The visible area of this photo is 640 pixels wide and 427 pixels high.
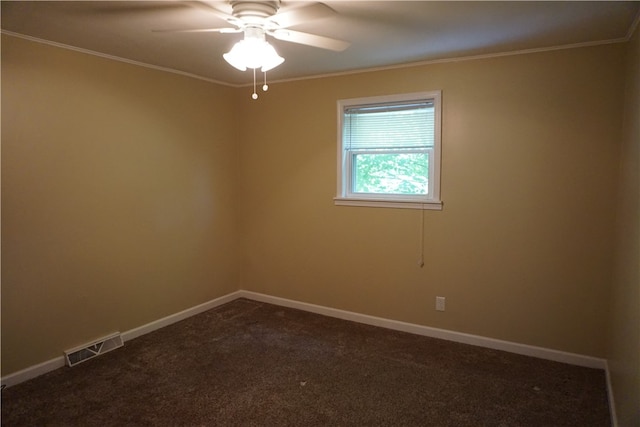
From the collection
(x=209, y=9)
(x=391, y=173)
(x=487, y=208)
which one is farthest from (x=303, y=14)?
(x=487, y=208)

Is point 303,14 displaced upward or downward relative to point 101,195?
upward

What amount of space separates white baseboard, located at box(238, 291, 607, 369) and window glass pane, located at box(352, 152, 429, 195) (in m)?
1.19

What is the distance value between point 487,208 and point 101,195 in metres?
3.05

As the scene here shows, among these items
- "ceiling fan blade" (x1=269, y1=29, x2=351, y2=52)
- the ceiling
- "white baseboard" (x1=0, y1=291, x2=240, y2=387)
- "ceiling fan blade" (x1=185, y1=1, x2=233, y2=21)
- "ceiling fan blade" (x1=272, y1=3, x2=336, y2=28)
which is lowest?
"white baseboard" (x1=0, y1=291, x2=240, y2=387)

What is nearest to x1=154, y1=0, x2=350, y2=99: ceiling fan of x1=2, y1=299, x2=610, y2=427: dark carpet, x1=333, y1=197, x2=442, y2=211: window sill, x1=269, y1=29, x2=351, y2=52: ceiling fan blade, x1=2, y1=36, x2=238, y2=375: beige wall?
x1=269, y1=29, x2=351, y2=52: ceiling fan blade

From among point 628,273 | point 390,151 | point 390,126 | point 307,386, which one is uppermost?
point 390,126

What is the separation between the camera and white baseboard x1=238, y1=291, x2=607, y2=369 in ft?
9.88

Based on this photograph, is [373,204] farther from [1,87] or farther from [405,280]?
[1,87]

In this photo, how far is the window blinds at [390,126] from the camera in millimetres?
3438

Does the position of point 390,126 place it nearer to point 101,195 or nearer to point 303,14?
point 303,14

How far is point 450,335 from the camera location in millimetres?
3451

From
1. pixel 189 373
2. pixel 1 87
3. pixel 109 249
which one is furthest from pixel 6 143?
pixel 189 373

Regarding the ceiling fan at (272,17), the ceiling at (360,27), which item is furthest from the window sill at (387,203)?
the ceiling fan at (272,17)

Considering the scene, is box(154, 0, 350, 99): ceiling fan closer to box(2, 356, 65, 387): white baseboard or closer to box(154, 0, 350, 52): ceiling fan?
box(154, 0, 350, 52): ceiling fan
